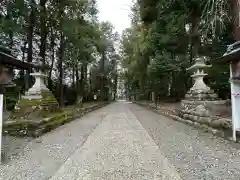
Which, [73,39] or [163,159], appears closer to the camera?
[163,159]

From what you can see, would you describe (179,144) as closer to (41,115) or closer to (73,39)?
(41,115)

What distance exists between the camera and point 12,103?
63.6 feet

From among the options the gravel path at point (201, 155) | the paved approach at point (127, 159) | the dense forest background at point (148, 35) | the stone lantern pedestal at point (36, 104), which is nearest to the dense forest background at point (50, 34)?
the dense forest background at point (148, 35)

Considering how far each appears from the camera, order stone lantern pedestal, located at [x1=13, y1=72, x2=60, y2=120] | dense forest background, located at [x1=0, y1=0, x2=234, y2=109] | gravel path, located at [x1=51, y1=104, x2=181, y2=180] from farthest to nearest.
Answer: dense forest background, located at [x1=0, y1=0, x2=234, y2=109] < stone lantern pedestal, located at [x1=13, y1=72, x2=60, y2=120] < gravel path, located at [x1=51, y1=104, x2=181, y2=180]

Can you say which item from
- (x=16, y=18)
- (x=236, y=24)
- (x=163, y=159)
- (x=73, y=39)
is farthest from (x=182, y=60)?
(x=163, y=159)

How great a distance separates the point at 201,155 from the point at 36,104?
664 centimetres

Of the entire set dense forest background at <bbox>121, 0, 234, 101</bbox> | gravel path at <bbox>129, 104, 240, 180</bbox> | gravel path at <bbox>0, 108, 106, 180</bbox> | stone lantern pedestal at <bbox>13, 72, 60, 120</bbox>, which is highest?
dense forest background at <bbox>121, 0, 234, 101</bbox>

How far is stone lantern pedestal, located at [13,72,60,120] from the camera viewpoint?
964cm

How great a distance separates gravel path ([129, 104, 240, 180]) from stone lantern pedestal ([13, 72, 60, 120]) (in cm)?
442

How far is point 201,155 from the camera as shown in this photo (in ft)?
17.9

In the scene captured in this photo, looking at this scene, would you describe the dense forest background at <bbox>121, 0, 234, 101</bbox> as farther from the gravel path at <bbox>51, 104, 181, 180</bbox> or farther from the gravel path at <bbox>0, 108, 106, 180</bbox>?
the gravel path at <bbox>0, 108, 106, 180</bbox>

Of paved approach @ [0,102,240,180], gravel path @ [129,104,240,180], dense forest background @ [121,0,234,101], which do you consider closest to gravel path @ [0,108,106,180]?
paved approach @ [0,102,240,180]

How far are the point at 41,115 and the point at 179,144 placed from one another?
542 centimetres

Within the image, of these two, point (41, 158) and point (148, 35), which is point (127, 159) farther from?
point (148, 35)
